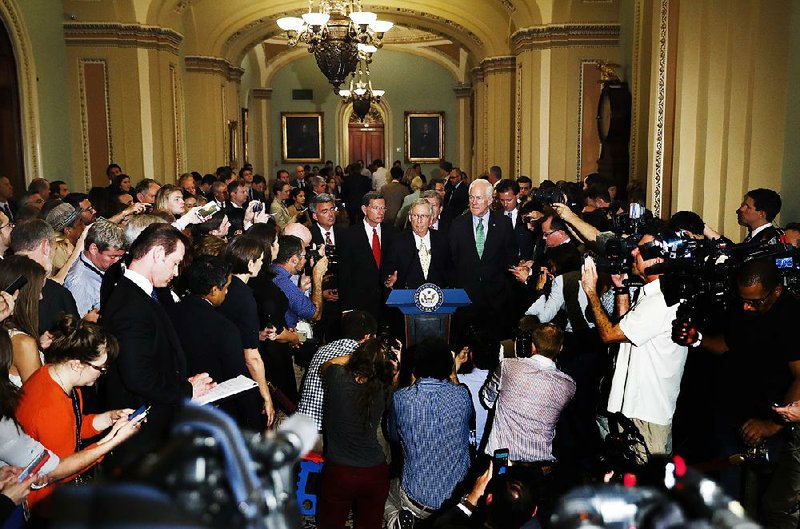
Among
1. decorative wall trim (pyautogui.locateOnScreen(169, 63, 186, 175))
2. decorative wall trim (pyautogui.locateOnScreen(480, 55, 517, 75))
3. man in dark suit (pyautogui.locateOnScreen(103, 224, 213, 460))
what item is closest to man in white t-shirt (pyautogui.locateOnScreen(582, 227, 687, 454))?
man in dark suit (pyautogui.locateOnScreen(103, 224, 213, 460))

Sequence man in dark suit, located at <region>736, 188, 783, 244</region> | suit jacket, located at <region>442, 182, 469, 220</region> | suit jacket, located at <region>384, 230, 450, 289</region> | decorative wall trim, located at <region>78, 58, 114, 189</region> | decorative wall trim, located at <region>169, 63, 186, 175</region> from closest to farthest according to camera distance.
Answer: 1. man in dark suit, located at <region>736, 188, 783, 244</region>
2. suit jacket, located at <region>384, 230, 450, 289</region>
3. decorative wall trim, located at <region>78, 58, 114, 189</region>
4. suit jacket, located at <region>442, 182, 469, 220</region>
5. decorative wall trim, located at <region>169, 63, 186, 175</region>

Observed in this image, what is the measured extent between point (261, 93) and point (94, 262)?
2007cm

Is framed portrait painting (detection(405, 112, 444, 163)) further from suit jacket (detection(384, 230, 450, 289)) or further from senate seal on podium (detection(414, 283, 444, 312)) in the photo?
senate seal on podium (detection(414, 283, 444, 312))

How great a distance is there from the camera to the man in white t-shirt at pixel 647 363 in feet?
11.9

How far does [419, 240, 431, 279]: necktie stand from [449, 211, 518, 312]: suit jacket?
1.08 ft

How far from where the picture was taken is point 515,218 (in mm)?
7160

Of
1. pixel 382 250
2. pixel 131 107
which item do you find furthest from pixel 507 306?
pixel 131 107

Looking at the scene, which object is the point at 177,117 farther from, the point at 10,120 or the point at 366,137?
the point at 366,137

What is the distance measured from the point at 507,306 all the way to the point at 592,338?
151 centimetres

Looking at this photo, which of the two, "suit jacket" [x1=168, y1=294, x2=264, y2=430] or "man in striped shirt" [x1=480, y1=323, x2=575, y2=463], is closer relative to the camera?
"suit jacket" [x1=168, y1=294, x2=264, y2=430]

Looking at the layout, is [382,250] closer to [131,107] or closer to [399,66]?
[131,107]

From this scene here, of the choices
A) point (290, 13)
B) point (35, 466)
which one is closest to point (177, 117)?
point (290, 13)

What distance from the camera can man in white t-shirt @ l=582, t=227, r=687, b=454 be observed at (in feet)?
11.9

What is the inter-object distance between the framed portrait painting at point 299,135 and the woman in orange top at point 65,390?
71.9 feet
